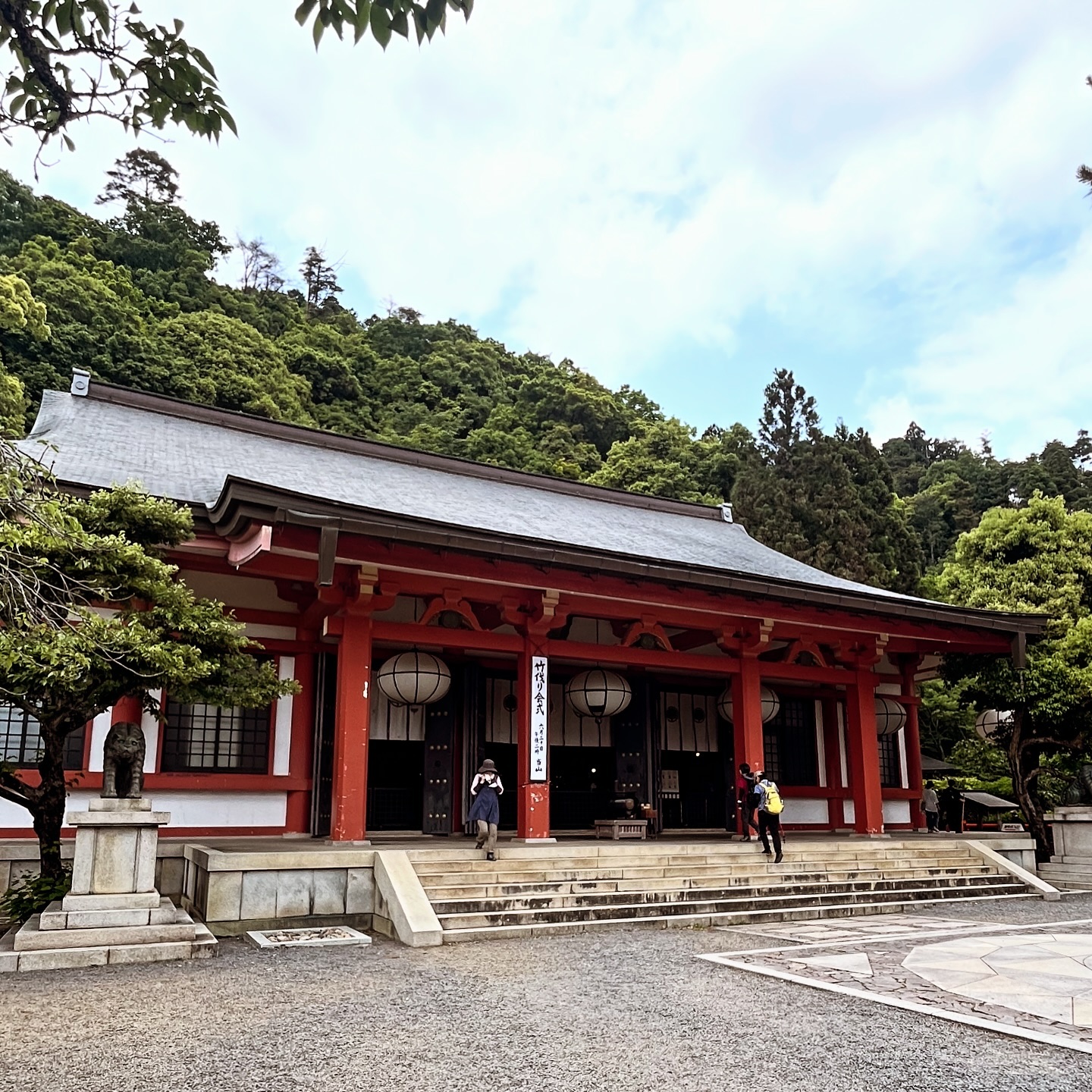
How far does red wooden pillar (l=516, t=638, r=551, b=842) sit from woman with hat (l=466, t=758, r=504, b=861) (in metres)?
1.13

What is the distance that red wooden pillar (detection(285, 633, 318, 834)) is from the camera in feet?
38.3

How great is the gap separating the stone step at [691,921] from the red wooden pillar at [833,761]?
17.6 feet

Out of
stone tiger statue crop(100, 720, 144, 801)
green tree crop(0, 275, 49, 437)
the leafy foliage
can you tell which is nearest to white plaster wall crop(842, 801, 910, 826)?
stone tiger statue crop(100, 720, 144, 801)

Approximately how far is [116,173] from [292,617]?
4964cm

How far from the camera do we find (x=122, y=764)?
8.02 meters

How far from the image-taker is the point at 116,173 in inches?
2029

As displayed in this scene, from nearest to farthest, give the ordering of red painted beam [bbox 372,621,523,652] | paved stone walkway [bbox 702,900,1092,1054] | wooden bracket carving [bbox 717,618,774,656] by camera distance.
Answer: paved stone walkway [bbox 702,900,1092,1054] → red painted beam [bbox 372,621,523,652] → wooden bracket carving [bbox 717,618,774,656]

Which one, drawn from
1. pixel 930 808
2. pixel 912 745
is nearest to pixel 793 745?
pixel 912 745

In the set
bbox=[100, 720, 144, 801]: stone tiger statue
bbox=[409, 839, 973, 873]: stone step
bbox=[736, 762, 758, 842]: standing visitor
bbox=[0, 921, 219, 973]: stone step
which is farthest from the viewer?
bbox=[736, 762, 758, 842]: standing visitor

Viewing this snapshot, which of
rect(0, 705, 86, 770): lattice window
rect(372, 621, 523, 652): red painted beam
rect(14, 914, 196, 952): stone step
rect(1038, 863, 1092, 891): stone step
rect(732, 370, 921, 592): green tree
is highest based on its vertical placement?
rect(732, 370, 921, 592): green tree

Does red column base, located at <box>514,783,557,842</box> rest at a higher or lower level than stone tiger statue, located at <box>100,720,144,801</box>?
lower

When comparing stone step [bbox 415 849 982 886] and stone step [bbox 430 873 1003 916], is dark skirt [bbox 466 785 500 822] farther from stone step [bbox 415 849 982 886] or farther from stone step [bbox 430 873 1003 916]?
stone step [bbox 430 873 1003 916]

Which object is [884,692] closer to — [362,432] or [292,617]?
[292,617]

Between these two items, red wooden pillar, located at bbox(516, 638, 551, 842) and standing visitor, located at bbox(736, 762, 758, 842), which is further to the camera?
standing visitor, located at bbox(736, 762, 758, 842)
